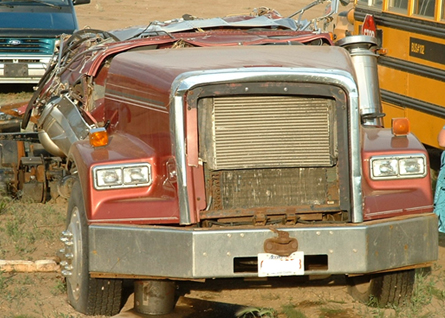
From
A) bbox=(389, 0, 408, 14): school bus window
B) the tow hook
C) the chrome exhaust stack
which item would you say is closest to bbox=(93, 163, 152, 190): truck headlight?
the tow hook

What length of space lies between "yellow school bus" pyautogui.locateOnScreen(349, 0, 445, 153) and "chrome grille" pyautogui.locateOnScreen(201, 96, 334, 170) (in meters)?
3.03

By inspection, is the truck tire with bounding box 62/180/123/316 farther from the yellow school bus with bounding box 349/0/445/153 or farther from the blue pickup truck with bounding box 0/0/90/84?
the blue pickup truck with bounding box 0/0/90/84

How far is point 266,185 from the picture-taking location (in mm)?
4633

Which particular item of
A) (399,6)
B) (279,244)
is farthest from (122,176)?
(399,6)

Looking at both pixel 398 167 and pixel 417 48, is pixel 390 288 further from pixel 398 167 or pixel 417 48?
pixel 417 48

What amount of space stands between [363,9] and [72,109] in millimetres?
3996

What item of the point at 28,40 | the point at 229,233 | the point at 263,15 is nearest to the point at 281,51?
the point at 229,233

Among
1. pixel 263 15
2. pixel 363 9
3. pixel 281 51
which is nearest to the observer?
pixel 281 51

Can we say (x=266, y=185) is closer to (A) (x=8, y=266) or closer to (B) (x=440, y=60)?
(A) (x=8, y=266)

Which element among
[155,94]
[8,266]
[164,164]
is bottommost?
[8,266]

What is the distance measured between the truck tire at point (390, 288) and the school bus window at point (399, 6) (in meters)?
3.83

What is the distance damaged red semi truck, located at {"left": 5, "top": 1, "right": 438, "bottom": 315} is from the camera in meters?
4.35

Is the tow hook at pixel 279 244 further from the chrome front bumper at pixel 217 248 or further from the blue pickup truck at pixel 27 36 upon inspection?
the blue pickup truck at pixel 27 36

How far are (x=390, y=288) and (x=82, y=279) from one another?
1801 millimetres
